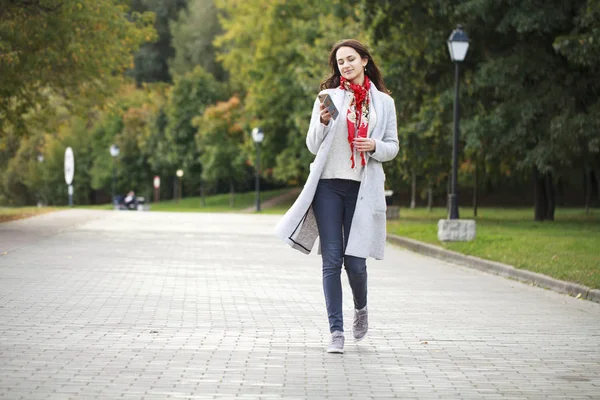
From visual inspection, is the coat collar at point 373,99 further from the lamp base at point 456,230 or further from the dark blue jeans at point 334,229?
the lamp base at point 456,230

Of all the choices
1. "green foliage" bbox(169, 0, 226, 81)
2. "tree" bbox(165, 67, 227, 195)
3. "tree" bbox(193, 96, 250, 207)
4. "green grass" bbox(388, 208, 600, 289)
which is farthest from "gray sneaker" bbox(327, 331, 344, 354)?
"green foliage" bbox(169, 0, 226, 81)

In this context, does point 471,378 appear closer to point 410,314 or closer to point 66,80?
point 410,314

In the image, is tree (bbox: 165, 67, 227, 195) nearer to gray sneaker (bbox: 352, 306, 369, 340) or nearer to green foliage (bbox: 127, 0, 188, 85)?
green foliage (bbox: 127, 0, 188, 85)

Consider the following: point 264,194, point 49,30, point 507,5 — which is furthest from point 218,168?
point 49,30

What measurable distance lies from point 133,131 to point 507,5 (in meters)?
52.8

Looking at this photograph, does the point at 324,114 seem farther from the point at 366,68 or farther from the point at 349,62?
the point at 366,68

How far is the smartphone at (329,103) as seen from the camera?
7.83m

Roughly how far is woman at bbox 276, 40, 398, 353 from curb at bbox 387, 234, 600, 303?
5.08 meters

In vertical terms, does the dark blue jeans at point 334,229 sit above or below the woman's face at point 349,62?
below

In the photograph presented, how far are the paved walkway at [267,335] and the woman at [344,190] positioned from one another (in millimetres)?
619

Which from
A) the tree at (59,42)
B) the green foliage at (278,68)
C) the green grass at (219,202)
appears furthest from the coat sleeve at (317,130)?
the green grass at (219,202)

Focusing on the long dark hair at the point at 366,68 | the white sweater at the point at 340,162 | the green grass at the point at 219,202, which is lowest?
the green grass at the point at 219,202

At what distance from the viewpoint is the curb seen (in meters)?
12.9

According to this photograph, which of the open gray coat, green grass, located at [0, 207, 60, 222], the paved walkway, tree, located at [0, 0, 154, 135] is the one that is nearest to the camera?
the paved walkway
